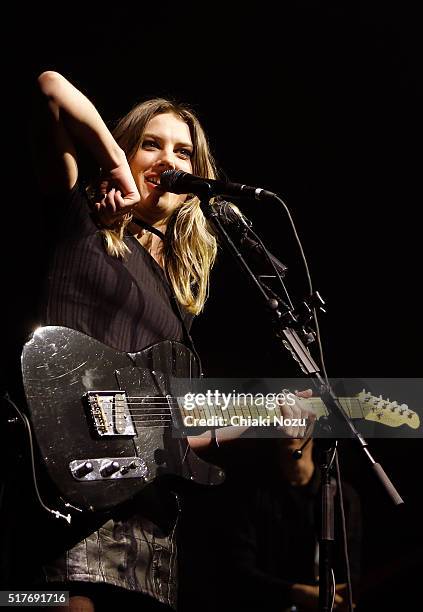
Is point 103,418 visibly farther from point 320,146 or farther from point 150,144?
point 320,146

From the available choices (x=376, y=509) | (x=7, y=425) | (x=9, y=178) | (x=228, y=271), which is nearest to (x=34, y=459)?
(x=7, y=425)

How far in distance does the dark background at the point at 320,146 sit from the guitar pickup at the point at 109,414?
5.35 ft

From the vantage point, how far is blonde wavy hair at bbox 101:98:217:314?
7.25 ft

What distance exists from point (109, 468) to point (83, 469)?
0.24ft

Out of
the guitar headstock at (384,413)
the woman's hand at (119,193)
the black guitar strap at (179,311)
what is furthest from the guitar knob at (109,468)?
the guitar headstock at (384,413)

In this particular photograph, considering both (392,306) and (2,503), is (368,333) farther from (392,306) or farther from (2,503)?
(2,503)

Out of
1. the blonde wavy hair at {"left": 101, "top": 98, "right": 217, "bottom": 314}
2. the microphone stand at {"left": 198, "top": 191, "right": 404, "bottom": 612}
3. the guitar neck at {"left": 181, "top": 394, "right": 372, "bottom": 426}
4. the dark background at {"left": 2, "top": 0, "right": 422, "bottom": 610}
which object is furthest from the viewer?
the dark background at {"left": 2, "top": 0, "right": 422, "bottom": 610}

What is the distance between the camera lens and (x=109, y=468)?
1658 millimetres

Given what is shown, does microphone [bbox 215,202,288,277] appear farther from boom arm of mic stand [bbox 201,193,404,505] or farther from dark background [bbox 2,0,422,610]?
dark background [bbox 2,0,422,610]

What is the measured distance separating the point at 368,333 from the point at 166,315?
81.6 inches

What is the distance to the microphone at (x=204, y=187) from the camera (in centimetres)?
187

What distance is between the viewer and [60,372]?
1.65 metres

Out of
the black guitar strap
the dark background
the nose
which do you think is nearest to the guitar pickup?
the black guitar strap

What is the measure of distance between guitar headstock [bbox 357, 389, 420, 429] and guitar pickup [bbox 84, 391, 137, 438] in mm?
681
